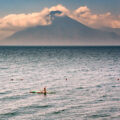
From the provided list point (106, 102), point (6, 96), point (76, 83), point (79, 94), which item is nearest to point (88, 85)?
point (76, 83)

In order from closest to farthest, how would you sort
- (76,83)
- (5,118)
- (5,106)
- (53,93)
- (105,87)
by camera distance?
(5,118) → (5,106) → (53,93) → (105,87) → (76,83)

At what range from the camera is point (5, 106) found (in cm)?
4169

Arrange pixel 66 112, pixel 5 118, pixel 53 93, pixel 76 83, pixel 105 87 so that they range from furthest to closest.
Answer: pixel 76 83 → pixel 105 87 → pixel 53 93 → pixel 66 112 → pixel 5 118

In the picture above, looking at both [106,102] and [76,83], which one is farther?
[76,83]

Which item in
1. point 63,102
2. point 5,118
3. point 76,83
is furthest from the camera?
point 76,83

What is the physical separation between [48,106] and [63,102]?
3.31 m

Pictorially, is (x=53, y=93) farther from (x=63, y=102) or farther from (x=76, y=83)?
(x=76, y=83)

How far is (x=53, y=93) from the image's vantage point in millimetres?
51781

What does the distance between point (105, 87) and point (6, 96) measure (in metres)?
21.8

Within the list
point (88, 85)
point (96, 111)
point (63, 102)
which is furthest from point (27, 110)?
point (88, 85)

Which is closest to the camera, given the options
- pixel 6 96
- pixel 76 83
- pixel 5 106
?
pixel 5 106

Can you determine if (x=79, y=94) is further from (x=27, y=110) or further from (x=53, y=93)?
(x=27, y=110)

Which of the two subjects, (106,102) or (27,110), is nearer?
(27,110)

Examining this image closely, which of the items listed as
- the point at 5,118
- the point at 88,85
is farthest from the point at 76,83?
the point at 5,118
